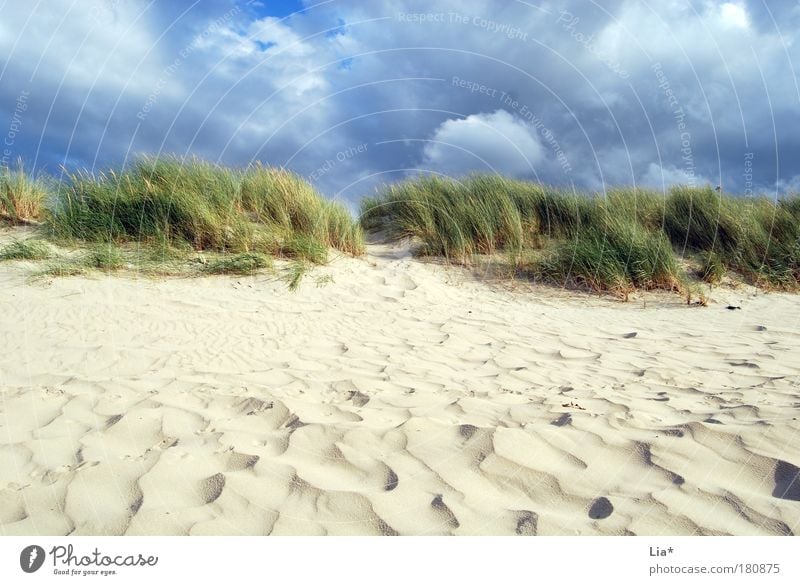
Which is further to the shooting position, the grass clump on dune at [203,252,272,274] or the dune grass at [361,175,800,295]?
the dune grass at [361,175,800,295]

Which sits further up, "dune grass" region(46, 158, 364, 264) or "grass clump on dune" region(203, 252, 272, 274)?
"dune grass" region(46, 158, 364, 264)

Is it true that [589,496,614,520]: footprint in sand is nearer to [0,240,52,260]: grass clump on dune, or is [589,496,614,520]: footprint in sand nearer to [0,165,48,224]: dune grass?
[0,240,52,260]: grass clump on dune

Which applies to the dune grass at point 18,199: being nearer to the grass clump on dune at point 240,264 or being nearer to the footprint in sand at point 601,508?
the grass clump on dune at point 240,264

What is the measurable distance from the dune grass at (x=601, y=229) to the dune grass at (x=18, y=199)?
17.8 ft

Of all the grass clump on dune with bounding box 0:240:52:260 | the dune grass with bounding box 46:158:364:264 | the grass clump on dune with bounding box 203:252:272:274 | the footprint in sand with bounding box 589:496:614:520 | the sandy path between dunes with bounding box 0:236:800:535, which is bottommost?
the footprint in sand with bounding box 589:496:614:520

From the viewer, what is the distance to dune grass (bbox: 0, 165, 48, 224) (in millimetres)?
8667

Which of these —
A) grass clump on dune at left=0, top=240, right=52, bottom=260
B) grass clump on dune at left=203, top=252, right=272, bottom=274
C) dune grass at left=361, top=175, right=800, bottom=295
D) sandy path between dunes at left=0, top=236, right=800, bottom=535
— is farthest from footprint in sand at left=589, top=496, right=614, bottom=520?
grass clump on dune at left=0, top=240, right=52, bottom=260

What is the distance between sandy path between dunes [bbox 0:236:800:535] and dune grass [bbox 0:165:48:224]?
3264mm

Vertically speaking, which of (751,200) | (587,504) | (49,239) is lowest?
(587,504)

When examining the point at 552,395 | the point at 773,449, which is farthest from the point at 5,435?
the point at 773,449

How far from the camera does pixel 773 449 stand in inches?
104

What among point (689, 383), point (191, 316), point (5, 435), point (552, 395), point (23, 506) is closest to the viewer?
point (23, 506)

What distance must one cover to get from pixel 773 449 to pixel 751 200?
30.4ft

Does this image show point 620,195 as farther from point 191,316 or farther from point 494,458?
point 494,458
